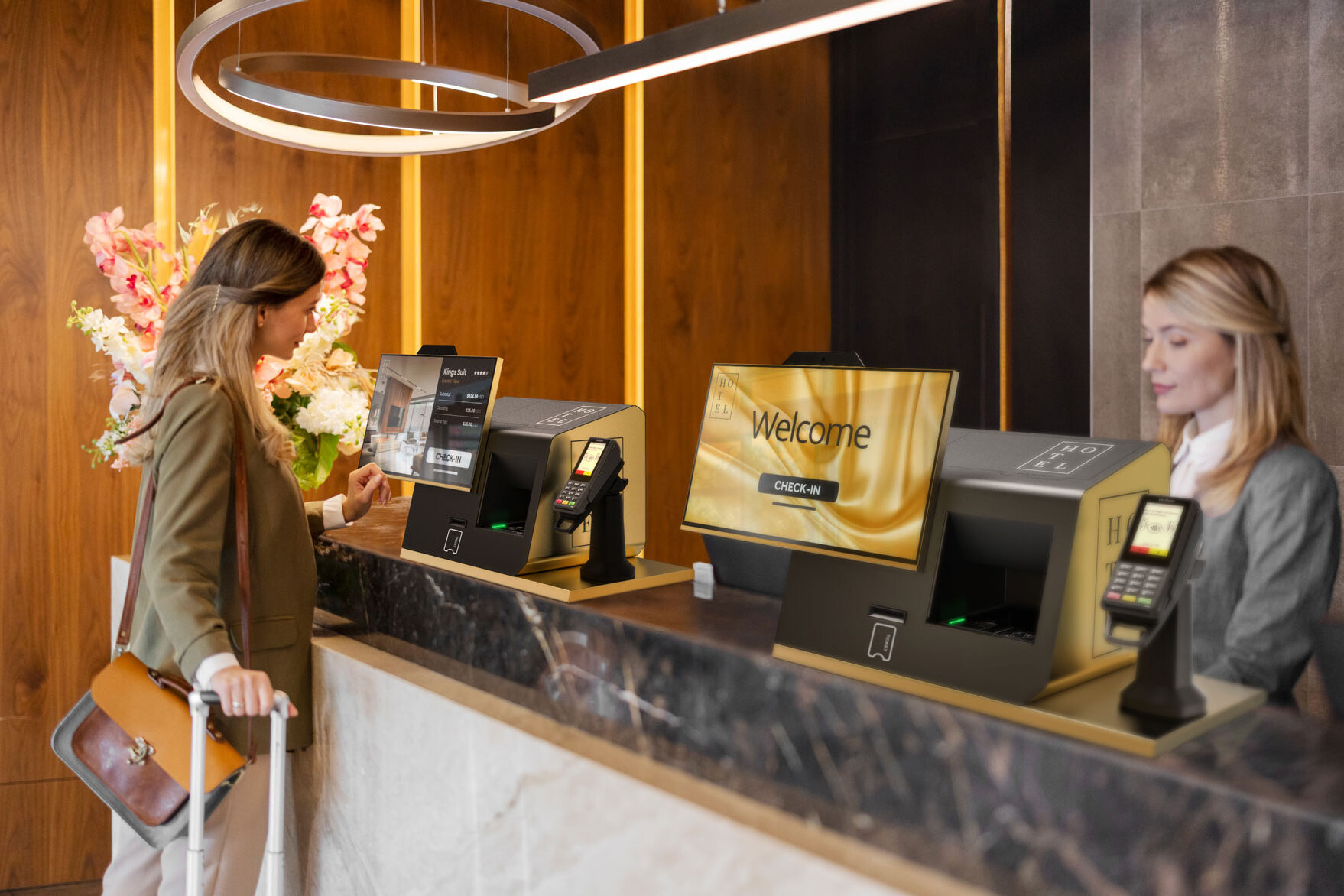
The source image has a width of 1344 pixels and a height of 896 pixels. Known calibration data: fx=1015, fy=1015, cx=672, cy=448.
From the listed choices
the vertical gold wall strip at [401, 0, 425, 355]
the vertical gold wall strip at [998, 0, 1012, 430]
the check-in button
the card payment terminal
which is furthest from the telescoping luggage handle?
the vertical gold wall strip at [998, 0, 1012, 430]

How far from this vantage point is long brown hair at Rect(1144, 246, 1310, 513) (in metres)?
2.11

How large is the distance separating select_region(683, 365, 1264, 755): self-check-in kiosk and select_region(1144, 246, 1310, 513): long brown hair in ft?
3.28

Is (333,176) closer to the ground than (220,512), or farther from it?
farther from it

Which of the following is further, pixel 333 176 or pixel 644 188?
pixel 644 188

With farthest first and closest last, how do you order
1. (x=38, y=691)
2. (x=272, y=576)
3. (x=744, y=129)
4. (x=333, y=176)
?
1. (x=744, y=129)
2. (x=333, y=176)
3. (x=38, y=691)
4. (x=272, y=576)

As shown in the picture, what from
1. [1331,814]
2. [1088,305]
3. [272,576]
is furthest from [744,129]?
[1331,814]

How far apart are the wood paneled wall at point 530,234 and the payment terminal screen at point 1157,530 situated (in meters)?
3.31

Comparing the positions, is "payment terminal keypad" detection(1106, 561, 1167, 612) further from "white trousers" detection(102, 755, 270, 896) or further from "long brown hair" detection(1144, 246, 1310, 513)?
"white trousers" detection(102, 755, 270, 896)

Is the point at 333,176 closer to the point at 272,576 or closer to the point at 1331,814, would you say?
the point at 272,576

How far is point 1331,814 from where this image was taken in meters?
0.86

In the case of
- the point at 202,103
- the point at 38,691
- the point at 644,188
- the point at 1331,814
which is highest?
the point at 644,188

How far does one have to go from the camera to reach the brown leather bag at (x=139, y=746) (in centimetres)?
162

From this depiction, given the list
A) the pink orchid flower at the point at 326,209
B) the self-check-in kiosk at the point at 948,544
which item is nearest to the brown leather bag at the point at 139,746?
the pink orchid flower at the point at 326,209

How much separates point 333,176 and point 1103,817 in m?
3.49
